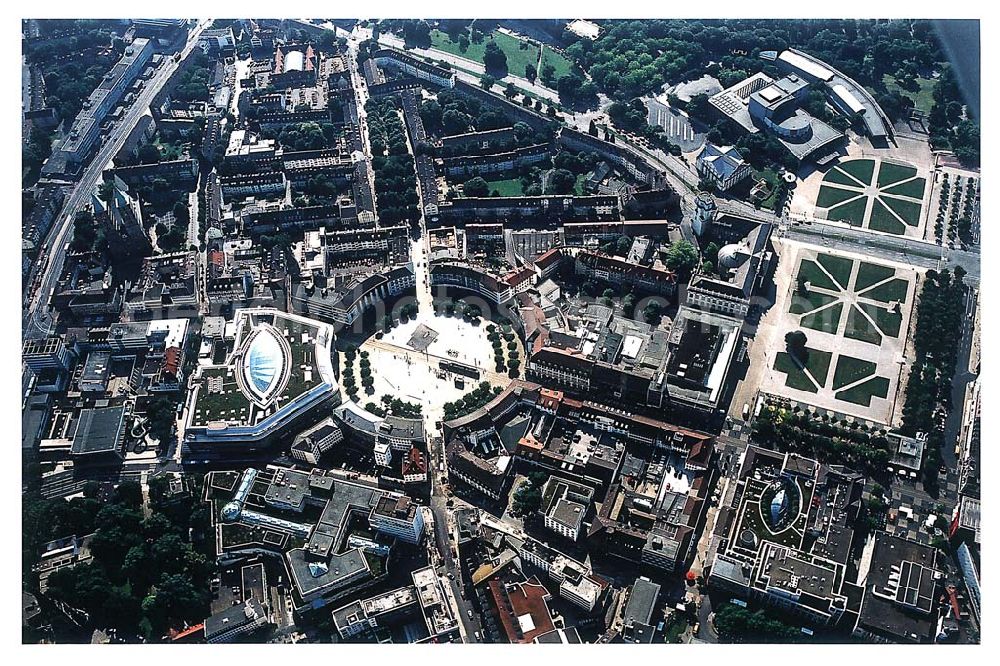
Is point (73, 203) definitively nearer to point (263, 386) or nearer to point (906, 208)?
point (263, 386)

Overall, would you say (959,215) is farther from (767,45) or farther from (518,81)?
(518,81)

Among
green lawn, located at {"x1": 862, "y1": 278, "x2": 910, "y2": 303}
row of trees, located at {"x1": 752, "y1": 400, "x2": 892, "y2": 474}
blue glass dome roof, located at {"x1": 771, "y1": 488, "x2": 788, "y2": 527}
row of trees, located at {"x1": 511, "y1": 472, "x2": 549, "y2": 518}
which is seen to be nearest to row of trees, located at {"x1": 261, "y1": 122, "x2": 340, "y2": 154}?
row of trees, located at {"x1": 511, "y1": 472, "x2": 549, "y2": 518}

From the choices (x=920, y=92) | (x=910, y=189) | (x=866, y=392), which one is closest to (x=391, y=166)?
(x=866, y=392)

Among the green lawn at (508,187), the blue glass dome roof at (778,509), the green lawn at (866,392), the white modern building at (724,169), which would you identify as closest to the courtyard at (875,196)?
the white modern building at (724,169)

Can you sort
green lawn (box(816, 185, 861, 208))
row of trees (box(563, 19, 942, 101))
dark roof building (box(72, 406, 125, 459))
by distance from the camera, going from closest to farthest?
dark roof building (box(72, 406, 125, 459))
green lawn (box(816, 185, 861, 208))
row of trees (box(563, 19, 942, 101))

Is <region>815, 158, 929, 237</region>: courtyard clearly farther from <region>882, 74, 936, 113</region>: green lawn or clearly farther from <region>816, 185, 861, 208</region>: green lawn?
<region>882, 74, 936, 113</region>: green lawn
